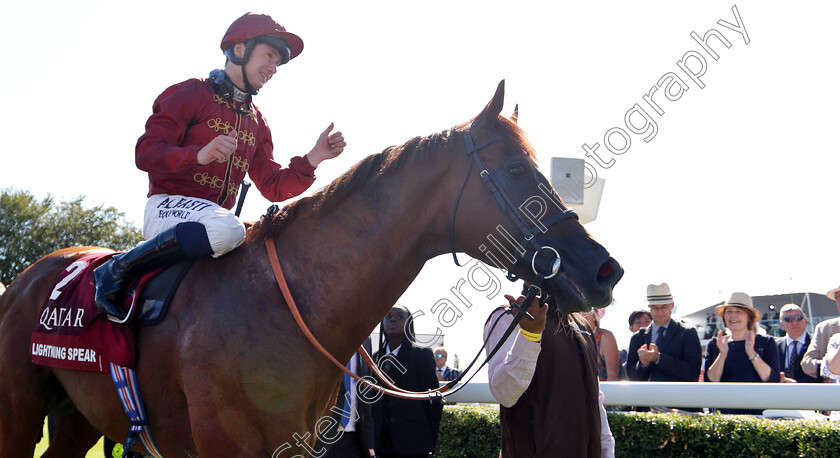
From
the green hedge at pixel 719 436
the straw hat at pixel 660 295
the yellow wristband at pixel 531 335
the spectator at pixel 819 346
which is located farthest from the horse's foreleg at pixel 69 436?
the spectator at pixel 819 346

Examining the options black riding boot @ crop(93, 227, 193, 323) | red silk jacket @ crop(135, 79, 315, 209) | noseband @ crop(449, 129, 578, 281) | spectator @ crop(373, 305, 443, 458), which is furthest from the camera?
spectator @ crop(373, 305, 443, 458)

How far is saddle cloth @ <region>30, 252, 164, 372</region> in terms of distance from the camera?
282 cm

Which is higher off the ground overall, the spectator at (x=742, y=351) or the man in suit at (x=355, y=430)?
the spectator at (x=742, y=351)

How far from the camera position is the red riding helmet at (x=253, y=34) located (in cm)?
324

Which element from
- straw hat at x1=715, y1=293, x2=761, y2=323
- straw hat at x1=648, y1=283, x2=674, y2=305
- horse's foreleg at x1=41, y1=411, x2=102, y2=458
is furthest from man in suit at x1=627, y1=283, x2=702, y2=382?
horse's foreleg at x1=41, y1=411, x2=102, y2=458

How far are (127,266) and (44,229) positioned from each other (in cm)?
3636

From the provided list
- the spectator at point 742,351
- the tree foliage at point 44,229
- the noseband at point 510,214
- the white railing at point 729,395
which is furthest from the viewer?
the tree foliage at point 44,229

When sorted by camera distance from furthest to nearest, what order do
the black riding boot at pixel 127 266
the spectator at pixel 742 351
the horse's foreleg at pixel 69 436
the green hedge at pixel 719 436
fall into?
the spectator at pixel 742 351
the green hedge at pixel 719 436
the horse's foreleg at pixel 69 436
the black riding boot at pixel 127 266

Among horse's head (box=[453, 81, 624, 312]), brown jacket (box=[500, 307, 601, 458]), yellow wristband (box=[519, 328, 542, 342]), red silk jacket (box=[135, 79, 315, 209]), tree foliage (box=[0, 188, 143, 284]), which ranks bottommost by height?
brown jacket (box=[500, 307, 601, 458])

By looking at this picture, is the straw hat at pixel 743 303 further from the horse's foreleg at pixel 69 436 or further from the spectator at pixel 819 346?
the horse's foreleg at pixel 69 436

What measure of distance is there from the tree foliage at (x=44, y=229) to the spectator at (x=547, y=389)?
3435 centimetres

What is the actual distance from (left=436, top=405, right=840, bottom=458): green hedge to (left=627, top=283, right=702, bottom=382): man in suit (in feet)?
2.25

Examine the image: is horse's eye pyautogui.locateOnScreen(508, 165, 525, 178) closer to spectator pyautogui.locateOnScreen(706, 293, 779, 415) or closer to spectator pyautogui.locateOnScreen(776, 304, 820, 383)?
spectator pyautogui.locateOnScreen(706, 293, 779, 415)

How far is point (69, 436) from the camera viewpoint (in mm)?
3600
